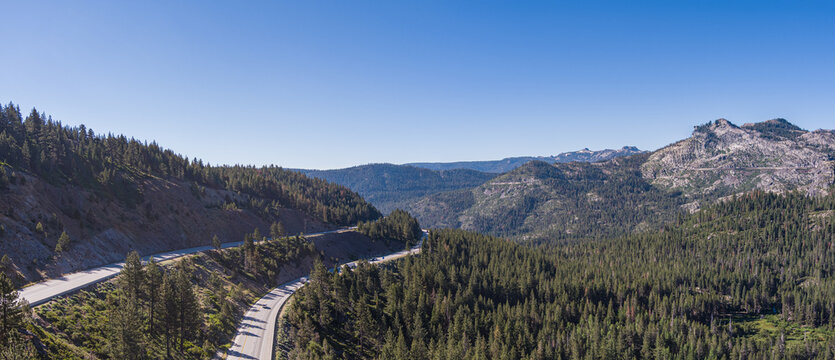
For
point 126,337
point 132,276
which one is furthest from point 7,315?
point 132,276

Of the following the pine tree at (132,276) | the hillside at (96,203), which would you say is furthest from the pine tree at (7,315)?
the hillside at (96,203)

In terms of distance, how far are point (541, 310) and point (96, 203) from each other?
15037cm

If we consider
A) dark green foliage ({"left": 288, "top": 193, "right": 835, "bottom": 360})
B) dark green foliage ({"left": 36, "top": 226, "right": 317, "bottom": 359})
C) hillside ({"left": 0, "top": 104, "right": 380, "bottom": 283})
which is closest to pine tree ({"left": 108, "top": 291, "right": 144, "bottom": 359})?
dark green foliage ({"left": 36, "top": 226, "right": 317, "bottom": 359})

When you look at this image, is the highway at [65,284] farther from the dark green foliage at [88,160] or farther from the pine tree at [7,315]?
the dark green foliage at [88,160]

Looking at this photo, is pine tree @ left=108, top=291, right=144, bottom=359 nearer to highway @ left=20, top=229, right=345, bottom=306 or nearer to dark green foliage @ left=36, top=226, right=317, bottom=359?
dark green foliage @ left=36, top=226, right=317, bottom=359

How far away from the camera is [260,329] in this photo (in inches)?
3206

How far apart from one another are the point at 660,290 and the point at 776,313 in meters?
59.4

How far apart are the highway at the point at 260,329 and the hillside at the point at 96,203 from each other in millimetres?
43049

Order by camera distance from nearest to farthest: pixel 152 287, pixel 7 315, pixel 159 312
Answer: pixel 7 315, pixel 159 312, pixel 152 287

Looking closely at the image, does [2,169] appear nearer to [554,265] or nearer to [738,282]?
[554,265]

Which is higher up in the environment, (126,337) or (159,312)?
(126,337)

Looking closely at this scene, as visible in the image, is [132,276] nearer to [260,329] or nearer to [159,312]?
[159,312]

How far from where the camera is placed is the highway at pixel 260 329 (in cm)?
6919

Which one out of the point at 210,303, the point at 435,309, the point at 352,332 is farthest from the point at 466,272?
the point at 210,303
